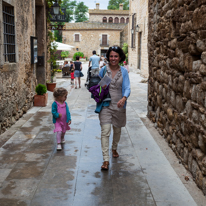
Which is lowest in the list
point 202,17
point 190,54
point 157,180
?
point 157,180

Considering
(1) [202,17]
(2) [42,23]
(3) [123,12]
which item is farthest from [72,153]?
(3) [123,12]

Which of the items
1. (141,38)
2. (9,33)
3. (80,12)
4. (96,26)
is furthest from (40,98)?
(80,12)

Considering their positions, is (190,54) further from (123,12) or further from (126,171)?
(123,12)

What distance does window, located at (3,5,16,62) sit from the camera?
627 cm

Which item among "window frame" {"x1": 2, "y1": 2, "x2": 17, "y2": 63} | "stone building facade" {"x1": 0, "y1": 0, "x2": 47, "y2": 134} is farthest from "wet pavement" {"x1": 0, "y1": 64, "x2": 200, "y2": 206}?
"window frame" {"x1": 2, "y1": 2, "x2": 17, "y2": 63}

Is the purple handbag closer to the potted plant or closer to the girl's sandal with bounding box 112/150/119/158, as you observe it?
the girl's sandal with bounding box 112/150/119/158

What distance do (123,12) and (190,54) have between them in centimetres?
6147

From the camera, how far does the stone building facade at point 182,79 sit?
331cm

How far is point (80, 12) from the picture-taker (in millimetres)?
69688

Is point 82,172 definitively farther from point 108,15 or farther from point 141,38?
point 108,15

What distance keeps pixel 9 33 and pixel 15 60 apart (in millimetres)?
637

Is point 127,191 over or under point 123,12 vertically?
under

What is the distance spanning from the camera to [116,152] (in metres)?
4.48

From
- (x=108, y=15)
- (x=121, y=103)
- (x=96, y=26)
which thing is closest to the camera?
(x=121, y=103)
